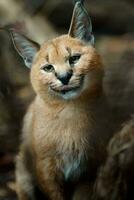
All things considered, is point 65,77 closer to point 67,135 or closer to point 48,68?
point 48,68

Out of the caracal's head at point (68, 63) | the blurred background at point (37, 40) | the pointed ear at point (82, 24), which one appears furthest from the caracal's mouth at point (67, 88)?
the blurred background at point (37, 40)

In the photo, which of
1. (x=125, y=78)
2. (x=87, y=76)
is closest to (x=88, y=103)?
(x=87, y=76)

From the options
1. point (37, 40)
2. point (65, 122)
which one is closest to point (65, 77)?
point (65, 122)

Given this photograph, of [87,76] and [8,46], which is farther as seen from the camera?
[8,46]

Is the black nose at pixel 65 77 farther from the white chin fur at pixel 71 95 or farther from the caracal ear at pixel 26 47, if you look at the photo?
the caracal ear at pixel 26 47

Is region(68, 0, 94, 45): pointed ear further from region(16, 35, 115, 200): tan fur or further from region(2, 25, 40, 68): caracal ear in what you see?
region(2, 25, 40, 68): caracal ear

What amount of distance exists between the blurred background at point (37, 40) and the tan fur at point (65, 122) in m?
0.18

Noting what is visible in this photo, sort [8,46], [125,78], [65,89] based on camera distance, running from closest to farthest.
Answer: [65,89] → [125,78] → [8,46]

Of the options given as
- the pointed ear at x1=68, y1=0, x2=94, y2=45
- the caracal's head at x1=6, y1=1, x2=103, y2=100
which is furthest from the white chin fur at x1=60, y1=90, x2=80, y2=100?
the pointed ear at x1=68, y1=0, x2=94, y2=45

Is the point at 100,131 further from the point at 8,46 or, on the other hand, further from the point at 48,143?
the point at 8,46

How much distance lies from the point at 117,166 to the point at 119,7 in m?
0.62

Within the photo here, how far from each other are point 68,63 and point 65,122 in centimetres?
21

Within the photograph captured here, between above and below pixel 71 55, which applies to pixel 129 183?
below

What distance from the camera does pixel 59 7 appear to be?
2.65 m
